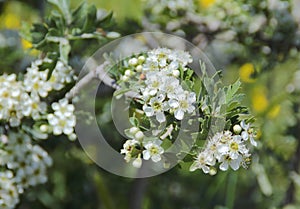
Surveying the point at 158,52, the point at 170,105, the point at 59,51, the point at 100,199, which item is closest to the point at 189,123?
the point at 170,105

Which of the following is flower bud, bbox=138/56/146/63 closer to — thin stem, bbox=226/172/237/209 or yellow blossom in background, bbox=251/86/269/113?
thin stem, bbox=226/172/237/209

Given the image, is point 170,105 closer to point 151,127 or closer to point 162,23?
point 151,127

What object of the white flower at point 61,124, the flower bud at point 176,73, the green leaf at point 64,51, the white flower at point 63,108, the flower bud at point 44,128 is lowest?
the flower bud at point 44,128

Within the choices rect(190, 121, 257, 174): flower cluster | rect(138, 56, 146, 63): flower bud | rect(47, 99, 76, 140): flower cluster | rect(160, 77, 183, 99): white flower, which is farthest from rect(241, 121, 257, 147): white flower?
rect(47, 99, 76, 140): flower cluster

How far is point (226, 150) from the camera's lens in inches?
34.4

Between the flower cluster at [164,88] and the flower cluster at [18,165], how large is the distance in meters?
0.37

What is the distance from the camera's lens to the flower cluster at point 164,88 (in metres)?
0.91

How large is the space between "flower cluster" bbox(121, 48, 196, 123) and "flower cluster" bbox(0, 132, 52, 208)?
1.20 feet

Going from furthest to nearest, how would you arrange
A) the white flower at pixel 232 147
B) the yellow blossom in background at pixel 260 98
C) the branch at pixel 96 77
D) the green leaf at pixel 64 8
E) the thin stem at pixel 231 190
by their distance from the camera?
the yellow blossom in background at pixel 260 98
the thin stem at pixel 231 190
the green leaf at pixel 64 8
the branch at pixel 96 77
the white flower at pixel 232 147

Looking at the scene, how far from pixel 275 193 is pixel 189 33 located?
547 millimetres

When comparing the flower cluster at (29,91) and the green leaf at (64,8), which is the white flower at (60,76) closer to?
the flower cluster at (29,91)

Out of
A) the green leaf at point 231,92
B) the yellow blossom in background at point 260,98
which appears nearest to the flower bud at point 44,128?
the green leaf at point 231,92

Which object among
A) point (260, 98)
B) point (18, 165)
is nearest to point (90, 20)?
point (18, 165)

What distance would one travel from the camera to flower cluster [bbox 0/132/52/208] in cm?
122
